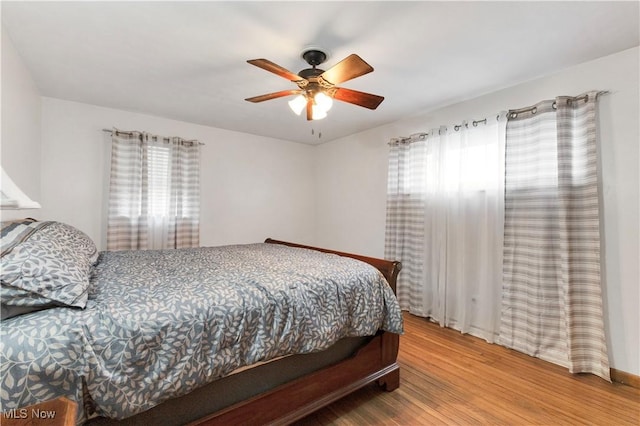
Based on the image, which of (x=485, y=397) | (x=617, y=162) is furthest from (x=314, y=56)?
(x=485, y=397)

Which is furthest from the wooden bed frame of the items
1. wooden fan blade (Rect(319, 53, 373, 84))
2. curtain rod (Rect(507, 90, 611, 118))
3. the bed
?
curtain rod (Rect(507, 90, 611, 118))

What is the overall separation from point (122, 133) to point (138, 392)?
10.1 feet

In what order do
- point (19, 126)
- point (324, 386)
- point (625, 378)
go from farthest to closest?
point (19, 126) → point (625, 378) → point (324, 386)

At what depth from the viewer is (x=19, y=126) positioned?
219 cm

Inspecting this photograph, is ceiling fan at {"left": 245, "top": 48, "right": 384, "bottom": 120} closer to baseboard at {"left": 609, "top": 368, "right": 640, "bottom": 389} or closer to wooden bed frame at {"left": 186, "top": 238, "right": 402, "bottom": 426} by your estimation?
wooden bed frame at {"left": 186, "top": 238, "right": 402, "bottom": 426}

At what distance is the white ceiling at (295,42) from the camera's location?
163 cm

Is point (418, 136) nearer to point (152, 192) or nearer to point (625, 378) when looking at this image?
point (625, 378)

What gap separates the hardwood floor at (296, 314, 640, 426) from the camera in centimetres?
165

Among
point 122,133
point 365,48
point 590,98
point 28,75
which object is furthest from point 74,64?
point 590,98

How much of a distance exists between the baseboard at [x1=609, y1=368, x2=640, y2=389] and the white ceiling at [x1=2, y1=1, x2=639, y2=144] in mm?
2309

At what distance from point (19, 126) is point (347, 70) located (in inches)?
101

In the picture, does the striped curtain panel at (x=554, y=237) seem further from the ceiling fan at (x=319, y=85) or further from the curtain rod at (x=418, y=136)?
the ceiling fan at (x=319, y=85)

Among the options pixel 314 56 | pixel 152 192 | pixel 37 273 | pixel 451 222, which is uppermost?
pixel 314 56

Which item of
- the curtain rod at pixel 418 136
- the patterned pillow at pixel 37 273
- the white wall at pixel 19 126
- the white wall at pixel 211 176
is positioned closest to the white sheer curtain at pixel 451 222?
the curtain rod at pixel 418 136
